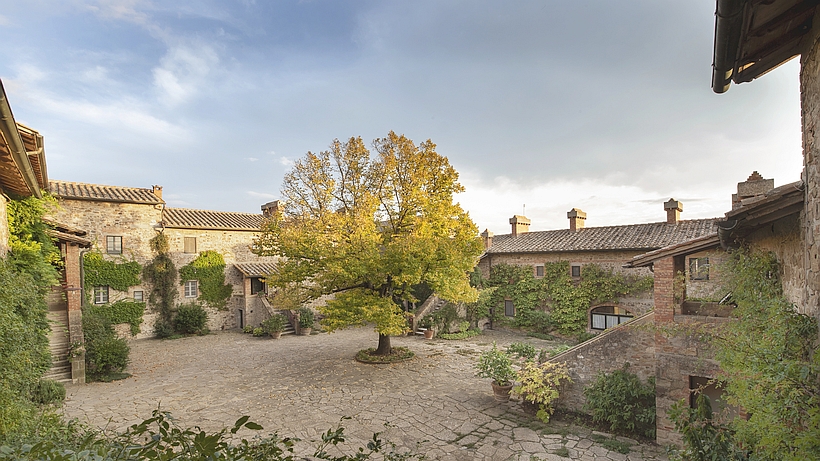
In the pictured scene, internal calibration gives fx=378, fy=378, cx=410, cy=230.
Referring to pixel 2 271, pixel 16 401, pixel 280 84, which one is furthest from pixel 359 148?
pixel 16 401

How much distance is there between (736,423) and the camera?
453 centimetres

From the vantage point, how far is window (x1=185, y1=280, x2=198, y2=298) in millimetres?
23698

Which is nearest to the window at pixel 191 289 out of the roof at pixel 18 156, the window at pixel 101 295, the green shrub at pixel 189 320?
the green shrub at pixel 189 320

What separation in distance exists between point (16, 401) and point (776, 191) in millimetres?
11219

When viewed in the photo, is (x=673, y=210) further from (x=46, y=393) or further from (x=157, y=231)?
(x=157, y=231)

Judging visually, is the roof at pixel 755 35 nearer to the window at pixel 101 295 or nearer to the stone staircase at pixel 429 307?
the stone staircase at pixel 429 307

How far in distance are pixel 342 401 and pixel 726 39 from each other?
12.0 meters

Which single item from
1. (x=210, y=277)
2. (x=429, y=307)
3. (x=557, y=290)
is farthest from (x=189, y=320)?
(x=557, y=290)

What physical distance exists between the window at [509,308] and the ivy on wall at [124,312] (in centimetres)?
2159

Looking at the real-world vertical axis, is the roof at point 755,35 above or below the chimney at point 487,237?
above

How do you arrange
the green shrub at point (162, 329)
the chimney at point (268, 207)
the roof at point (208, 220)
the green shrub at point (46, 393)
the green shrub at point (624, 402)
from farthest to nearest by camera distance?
the chimney at point (268, 207) → the roof at point (208, 220) → the green shrub at point (162, 329) → the green shrub at point (46, 393) → the green shrub at point (624, 402)

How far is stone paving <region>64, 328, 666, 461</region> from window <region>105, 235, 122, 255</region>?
6006 mm

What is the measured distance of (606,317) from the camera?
1978cm

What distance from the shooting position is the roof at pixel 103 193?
2019cm
